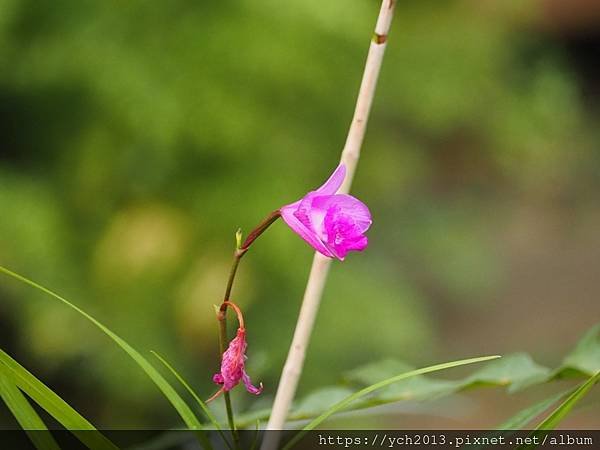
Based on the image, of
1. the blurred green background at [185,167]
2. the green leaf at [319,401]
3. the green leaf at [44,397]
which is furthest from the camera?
the blurred green background at [185,167]

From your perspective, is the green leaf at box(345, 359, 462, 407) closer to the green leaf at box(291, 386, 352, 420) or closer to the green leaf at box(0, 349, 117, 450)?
the green leaf at box(291, 386, 352, 420)

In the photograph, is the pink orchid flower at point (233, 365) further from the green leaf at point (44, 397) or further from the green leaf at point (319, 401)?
the green leaf at point (319, 401)

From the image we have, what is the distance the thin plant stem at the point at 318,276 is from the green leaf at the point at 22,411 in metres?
0.13

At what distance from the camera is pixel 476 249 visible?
2725mm

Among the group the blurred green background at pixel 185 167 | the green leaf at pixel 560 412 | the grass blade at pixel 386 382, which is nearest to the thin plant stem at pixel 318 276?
the grass blade at pixel 386 382

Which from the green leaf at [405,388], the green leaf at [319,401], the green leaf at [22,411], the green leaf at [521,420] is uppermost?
the green leaf at [22,411]

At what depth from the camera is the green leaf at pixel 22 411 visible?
45 cm

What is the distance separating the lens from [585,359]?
0.65m

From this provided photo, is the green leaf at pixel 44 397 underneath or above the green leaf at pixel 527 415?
above

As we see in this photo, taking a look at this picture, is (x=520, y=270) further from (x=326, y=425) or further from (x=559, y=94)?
(x=326, y=425)

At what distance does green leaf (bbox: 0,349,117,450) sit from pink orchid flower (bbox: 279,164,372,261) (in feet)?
0.44

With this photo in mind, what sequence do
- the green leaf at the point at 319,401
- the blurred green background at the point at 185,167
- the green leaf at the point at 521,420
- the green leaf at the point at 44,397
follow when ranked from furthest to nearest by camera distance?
the blurred green background at the point at 185,167 → the green leaf at the point at 319,401 → the green leaf at the point at 521,420 → the green leaf at the point at 44,397

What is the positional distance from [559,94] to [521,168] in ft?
2.23

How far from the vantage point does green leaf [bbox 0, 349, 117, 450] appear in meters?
0.44
